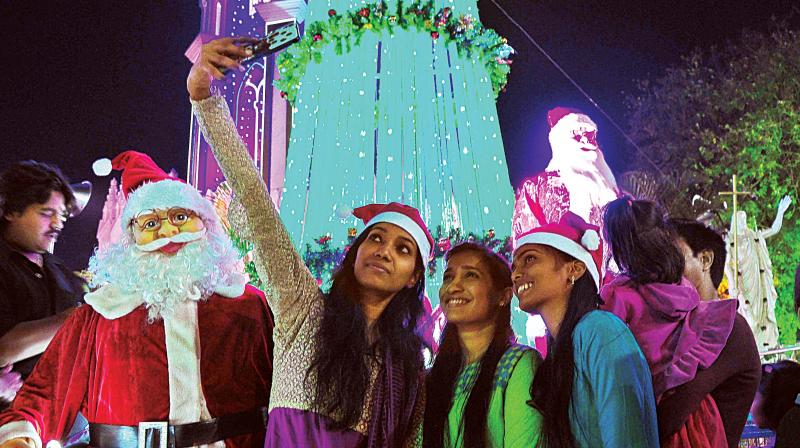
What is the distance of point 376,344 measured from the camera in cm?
248

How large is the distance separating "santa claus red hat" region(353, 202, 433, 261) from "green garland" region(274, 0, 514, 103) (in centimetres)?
313

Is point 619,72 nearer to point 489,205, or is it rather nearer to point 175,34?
point 175,34

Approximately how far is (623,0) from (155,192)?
12.2 m

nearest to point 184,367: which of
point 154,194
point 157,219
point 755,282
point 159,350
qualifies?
point 159,350

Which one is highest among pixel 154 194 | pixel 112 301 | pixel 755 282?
pixel 755 282

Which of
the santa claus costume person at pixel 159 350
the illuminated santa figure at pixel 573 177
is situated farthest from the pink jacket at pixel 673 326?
the illuminated santa figure at pixel 573 177

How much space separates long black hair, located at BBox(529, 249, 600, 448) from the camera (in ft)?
7.39

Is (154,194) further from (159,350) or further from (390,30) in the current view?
(390,30)

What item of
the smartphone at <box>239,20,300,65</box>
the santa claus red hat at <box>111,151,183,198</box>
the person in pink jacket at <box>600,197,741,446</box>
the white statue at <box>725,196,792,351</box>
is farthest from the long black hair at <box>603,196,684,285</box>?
the white statue at <box>725,196,792,351</box>

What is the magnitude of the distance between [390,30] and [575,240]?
11.1ft

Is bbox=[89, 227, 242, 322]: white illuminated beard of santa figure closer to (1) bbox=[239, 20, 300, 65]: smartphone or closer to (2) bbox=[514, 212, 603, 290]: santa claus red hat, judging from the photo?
(1) bbox=[239, 20, 300, 65]: smartphone

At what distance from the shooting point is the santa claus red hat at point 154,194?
296 centimetres

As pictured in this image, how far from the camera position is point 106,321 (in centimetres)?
278

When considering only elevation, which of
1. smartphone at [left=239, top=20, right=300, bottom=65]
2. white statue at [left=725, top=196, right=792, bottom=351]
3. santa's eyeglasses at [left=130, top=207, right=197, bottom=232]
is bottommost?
santa's eyeglasses at [left=130, top=207, right=197, bottom=232]
